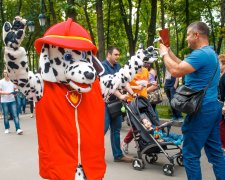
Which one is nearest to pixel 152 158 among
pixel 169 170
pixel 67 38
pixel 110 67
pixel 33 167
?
pixel 169 170

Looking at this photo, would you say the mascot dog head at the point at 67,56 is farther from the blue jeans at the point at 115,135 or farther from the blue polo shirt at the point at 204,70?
the blue jeans at the point at 115,135

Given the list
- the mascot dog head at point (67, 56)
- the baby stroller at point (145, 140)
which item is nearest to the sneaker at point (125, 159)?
the baby stroller at point (145, 140)

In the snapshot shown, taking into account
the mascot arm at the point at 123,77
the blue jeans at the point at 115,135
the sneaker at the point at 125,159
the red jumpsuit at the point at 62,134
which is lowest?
the sneaker at the point at 125,159

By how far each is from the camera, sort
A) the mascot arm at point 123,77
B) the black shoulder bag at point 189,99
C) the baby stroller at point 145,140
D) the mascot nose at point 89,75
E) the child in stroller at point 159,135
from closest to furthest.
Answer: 1. the mascot nose at point 89,75
2. the mascot arm at point 123,77
3. the black shoulder bag at point 189,99
4. the baby stroller at point 145,140
5. the child in stroller at point 159,135

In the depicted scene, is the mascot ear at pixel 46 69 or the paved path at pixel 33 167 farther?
the paved path at pixel 33 167

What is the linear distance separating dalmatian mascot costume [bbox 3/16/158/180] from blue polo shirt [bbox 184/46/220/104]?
126cm

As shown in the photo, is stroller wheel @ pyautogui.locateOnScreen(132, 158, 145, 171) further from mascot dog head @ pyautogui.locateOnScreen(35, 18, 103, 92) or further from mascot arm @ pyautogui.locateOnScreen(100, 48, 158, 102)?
mascot dog head @ pyautogui.locateOnScreen(35, 18, 103, 92)

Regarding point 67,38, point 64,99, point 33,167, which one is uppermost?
point 67,38

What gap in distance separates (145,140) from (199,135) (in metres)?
1.80

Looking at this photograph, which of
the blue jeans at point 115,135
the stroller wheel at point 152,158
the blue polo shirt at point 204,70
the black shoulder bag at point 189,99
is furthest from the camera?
the blue jeans at point 115,135

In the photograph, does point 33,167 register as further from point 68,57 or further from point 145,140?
point 68,57

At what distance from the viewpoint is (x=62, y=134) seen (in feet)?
10.7

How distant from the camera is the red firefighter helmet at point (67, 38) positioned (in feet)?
10.3

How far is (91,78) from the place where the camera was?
309 cm
